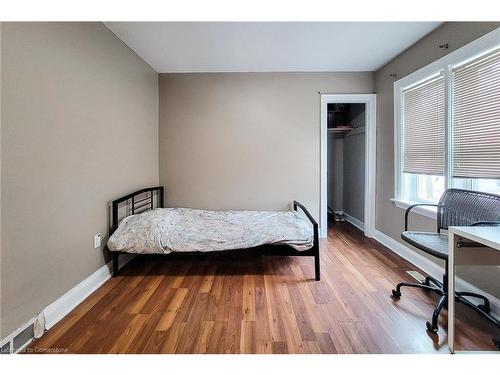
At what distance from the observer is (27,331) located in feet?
4.82

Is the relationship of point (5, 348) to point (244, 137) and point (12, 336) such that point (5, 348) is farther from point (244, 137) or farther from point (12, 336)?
point (244, 137)

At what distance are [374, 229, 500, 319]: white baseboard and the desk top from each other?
0.83m

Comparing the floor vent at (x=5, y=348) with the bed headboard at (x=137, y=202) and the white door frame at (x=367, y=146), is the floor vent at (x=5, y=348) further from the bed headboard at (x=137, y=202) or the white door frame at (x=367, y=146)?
the white door frame at (x=367, y=146)

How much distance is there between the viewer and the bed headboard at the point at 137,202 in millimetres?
2367

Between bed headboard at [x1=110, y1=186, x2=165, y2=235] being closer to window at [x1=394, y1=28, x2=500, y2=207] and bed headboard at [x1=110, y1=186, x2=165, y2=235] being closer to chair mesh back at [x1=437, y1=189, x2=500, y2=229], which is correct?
chair mesh back at [x1=437, y1=189, x2=500, y2=229]

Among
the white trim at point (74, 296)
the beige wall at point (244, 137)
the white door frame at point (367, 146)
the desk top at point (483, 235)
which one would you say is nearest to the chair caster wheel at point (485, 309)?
the desk top at point (483, 235)

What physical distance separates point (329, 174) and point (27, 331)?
4.92 metres

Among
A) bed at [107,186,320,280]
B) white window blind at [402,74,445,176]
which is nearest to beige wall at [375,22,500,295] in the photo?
white window blind at [402,74,445,176]

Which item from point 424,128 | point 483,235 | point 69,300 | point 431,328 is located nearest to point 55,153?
point 69,300

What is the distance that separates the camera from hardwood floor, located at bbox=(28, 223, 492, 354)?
1.45 meters

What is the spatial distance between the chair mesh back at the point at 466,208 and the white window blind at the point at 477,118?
22 cm

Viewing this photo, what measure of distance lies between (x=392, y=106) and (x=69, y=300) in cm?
402

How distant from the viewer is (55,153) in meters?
1.69
